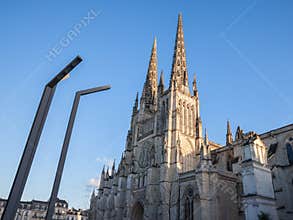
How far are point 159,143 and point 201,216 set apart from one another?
1273cm

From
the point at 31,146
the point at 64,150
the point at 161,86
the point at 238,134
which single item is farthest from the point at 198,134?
the point at 31,146

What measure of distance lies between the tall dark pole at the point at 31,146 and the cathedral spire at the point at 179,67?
32.0 metres

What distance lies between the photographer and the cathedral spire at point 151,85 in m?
44.7

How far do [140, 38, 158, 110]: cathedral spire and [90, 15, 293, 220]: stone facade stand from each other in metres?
0.20

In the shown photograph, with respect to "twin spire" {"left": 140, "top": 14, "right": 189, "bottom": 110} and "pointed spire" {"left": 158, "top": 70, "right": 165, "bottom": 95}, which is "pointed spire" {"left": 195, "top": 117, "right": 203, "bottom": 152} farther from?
"pointed spire" {"left": 158, "top": 70, "right": 165, "bottom": 95}

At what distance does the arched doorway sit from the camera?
110 ft

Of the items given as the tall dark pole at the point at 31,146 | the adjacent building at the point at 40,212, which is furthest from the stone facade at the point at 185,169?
the adjacent building at the point at 40,212

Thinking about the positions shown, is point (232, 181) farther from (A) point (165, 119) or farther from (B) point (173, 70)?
(B) point (173, 70)

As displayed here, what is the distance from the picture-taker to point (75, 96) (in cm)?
581

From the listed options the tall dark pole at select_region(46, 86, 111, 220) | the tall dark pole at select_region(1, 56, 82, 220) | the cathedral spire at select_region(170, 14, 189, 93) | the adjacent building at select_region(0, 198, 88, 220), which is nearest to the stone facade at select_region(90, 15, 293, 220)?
the cathedral spire at select_region(170, 14, 189, 93)

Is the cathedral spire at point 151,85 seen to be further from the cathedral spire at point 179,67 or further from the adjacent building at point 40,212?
the adjacent building at point 40,212

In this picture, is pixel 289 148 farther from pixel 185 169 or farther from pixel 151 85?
pixel 151 85

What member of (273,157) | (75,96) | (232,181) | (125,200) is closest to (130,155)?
(125,200)

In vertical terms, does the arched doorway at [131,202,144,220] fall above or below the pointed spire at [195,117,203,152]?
below
